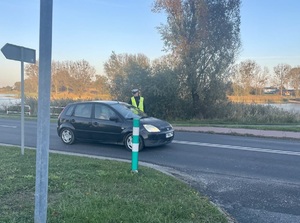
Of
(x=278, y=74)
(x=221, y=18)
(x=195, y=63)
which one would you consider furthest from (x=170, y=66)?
(x=278, y=74)

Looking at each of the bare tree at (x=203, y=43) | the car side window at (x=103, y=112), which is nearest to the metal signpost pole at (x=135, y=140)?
the car side window at (x=103, y=112)

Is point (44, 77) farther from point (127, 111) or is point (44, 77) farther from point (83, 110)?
point (83, 110)

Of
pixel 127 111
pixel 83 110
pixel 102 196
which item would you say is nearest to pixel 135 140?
pixel 102 196

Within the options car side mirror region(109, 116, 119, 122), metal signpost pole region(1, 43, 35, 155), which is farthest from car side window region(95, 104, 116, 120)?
metal signpost pole region(1, 43, 35, 155)

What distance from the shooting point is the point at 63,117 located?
11.0 metres

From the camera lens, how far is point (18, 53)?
7.22 m

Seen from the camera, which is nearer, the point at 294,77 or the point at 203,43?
the point at 203,43

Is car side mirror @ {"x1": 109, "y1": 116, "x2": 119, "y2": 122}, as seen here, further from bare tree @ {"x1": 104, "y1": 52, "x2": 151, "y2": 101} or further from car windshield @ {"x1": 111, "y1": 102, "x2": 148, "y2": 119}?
bare tree @ {"x1": 104, "y1": 52, "x2": 151, "y2": 101}

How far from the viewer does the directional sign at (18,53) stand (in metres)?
6.91

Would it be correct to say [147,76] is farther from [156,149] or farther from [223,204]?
A: [223,204]

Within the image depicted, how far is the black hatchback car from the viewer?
973 cm

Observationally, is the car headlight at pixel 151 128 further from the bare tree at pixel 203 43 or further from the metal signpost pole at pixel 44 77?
the bare tree at pixel 203 43

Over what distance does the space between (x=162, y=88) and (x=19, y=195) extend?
1915 centimetres

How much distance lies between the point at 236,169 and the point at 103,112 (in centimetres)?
486
